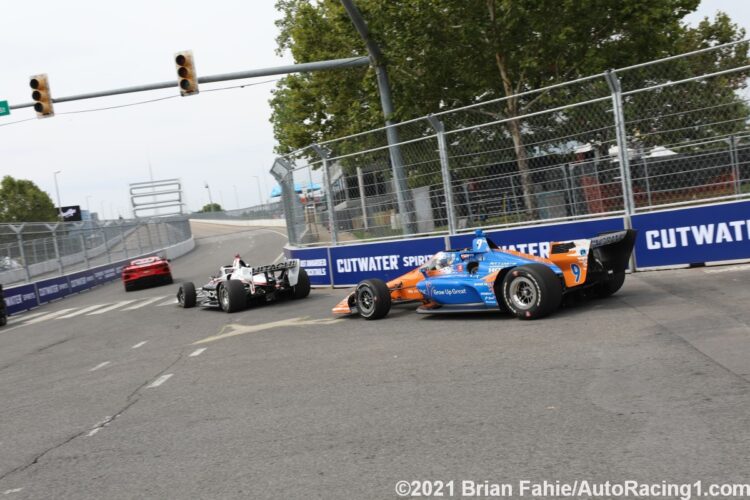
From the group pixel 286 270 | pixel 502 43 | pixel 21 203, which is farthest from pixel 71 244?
pixel 21 203

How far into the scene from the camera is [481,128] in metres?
12.1

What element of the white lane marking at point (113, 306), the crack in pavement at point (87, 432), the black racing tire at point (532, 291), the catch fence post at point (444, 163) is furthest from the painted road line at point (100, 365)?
the white lane marking at point (113, 306)

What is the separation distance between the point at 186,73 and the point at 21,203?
85.1 metres

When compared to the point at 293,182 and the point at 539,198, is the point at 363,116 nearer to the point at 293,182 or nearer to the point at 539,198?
the point at 293,182

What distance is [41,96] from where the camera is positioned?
20016 mm

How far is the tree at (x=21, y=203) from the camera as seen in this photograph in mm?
92375

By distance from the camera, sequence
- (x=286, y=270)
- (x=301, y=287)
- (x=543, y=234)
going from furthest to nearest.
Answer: (x=301, y=287), (x=286, y=270), (x=543, y=234)

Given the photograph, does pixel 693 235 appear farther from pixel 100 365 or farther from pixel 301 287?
pixel 100 365

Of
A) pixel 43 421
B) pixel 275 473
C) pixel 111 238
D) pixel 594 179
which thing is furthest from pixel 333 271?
pixel 111 238

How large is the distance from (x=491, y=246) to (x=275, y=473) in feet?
17.2

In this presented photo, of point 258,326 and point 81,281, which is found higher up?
point 81,281

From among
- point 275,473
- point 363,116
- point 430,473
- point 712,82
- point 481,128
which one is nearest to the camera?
point 430,473

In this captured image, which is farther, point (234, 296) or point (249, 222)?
point (249, 222)

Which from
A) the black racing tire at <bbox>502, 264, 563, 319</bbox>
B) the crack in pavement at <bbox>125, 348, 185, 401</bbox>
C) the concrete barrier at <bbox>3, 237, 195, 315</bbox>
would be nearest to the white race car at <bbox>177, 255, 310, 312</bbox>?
the crack in pavement at <bbox>125, 348, 185, 401</bbox>
